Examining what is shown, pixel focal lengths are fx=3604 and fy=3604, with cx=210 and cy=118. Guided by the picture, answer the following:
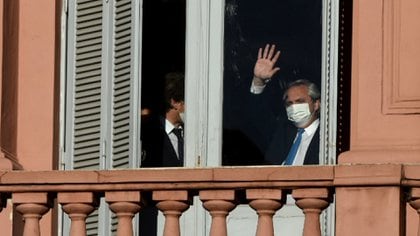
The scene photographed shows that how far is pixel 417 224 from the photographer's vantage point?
70.7ft

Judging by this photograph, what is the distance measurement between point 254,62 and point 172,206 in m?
1.55

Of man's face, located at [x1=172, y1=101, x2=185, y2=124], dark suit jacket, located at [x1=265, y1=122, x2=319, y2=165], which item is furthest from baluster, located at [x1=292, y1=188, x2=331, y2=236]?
man's face, located at [x1=172, y1=101, x2=185, y2=124]

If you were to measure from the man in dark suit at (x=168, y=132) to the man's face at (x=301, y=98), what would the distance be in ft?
2.28

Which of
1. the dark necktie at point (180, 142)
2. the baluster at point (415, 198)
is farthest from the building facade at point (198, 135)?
the dark necktie at point (180, 142)

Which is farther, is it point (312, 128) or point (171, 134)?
point (171, 134)

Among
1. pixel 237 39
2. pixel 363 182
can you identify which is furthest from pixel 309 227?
pixel 237 39

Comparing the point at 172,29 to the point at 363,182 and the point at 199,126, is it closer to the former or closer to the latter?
the point at 199,126

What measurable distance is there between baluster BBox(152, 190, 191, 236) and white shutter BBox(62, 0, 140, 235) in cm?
112

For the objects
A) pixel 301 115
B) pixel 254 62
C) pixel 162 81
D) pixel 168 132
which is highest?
pixel 254 62

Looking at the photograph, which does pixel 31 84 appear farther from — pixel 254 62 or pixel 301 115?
pixel 301 115

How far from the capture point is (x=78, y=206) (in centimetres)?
2186

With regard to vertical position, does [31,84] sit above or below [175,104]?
above

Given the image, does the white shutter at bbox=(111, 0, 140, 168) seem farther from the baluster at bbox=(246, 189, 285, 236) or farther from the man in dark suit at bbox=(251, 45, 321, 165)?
the baluster at bbox=(246, 189, 285, 236)

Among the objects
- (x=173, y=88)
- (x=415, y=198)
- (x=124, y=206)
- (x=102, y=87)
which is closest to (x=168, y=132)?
(x=173, y=88)
